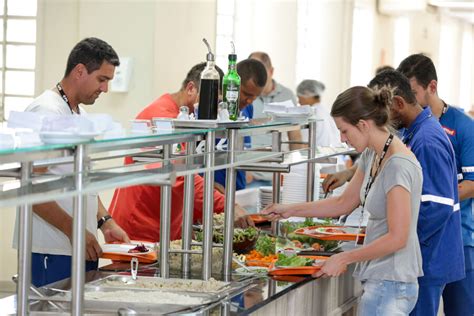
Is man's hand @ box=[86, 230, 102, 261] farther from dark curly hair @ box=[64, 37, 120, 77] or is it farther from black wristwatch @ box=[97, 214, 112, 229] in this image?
dark curly hair @ box=[64, 37, 120, 77]

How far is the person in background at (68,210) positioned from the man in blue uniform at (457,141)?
1.32 meters

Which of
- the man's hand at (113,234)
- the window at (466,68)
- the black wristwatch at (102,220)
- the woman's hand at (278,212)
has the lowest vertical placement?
the man's hand at (113,234)

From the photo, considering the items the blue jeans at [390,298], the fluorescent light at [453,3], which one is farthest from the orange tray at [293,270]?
the fluorescent light at [453,3]

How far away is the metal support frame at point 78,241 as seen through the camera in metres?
2.20

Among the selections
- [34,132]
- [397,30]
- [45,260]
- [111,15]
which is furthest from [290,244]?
[397,30]

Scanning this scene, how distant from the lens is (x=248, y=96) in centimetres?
530

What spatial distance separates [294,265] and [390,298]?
1.28ft

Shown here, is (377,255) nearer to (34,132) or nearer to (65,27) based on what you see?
(34,132)

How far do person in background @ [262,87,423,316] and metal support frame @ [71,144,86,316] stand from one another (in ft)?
3.97

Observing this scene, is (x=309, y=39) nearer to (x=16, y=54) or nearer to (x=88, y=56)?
(x=16, y=54)

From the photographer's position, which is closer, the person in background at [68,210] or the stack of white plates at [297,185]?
the person in background at [68,210]

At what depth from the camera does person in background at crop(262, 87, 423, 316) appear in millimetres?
3162

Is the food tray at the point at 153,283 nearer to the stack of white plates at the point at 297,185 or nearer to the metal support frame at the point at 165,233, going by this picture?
the metal support frame at the point at 165,233

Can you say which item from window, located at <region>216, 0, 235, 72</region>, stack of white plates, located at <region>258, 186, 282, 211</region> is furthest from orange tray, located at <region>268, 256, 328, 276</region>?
window, located at <region>216, 0, 235, 72</region>
